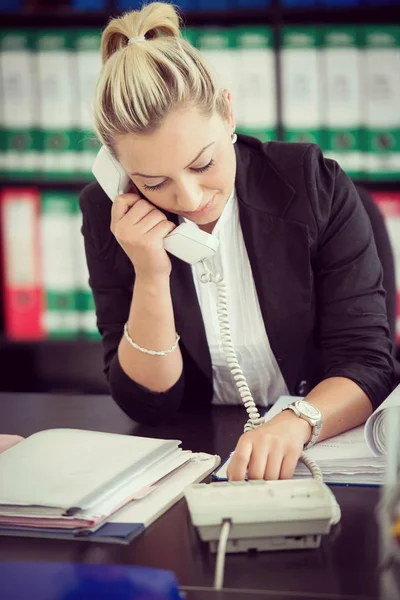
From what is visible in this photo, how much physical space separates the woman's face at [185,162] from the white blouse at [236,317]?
15cm

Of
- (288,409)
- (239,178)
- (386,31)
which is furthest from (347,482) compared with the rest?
(386,31)

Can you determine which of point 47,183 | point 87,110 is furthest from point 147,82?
point 47,183

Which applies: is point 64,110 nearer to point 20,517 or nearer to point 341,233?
point 341,233

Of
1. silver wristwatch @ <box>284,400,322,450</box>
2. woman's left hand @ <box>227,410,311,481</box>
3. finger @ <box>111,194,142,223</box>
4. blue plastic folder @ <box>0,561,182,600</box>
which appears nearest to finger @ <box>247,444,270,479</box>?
woman's left hand @ <box>227,410,311,481</box>

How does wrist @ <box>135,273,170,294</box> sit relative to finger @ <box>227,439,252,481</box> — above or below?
above

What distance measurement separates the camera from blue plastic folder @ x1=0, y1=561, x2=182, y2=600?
75 centimetres

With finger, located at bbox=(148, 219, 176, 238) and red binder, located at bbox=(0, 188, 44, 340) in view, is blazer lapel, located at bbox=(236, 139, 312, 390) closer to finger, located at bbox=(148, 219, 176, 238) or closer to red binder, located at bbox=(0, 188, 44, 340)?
finger, located at bbox=(148, 219, 176, 238)

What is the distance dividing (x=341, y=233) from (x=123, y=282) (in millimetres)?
403

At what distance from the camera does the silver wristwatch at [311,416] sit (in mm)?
1127

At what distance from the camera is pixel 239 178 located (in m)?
1.48

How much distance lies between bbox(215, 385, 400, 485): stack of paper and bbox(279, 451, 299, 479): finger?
1.0 inches

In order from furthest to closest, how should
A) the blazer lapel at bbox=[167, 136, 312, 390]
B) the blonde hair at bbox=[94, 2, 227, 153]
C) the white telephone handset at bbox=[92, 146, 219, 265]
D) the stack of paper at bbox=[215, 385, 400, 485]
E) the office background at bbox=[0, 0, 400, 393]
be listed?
the office background at bbox=[0, 0, 400, 393], the blazer lapel at bbox=[167, 136, 312, 390], the white telephone handset at bbox=[92, 146, 219, 265], the blonde hair at bbox=[94, 2, 227, 153], the stack of paper at bbox=[215, 385, 400, 485]

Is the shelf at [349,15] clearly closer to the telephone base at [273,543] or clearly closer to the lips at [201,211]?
the lips at [201,211]

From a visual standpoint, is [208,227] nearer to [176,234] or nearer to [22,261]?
[176,234]
